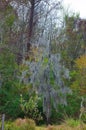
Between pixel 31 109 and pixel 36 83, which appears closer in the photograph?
pixel 31 109

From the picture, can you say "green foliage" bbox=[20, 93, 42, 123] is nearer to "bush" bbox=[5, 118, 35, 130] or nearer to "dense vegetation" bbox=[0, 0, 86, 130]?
"dense vegetation" bbox=[0, 0, 86, 130]

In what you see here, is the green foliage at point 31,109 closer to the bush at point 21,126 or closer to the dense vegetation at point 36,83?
the dense vegetation at point 36,83

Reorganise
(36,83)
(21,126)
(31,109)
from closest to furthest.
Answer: (21,126)
(31,109)
(36,83)

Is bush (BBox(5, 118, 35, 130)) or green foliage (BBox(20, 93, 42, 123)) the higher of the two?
bush (BBox(5, 118, 35, 130))

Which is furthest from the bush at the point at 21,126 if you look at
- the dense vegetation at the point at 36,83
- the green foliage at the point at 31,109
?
the green foliage at the point at 31,109

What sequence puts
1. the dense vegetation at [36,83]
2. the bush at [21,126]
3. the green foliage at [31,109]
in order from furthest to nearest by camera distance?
the dense vegetation at [36,83] < the green foliage at [31,109] < the bush at [21,126]

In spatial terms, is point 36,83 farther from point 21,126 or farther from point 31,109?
point 21,126

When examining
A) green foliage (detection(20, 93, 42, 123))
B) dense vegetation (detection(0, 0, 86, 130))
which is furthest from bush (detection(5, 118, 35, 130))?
green foliage (detection(20, 93, 42, 123))

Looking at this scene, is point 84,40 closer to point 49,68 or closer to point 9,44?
point 9,44

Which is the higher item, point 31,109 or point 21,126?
point 21,126

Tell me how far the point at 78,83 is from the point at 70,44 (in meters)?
9.72

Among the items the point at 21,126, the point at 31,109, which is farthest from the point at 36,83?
the point at 21,126

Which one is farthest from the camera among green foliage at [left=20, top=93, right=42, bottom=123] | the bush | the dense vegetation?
the dense vegetation

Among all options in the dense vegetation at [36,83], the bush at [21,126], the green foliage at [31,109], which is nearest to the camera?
the bush at [21,126]
